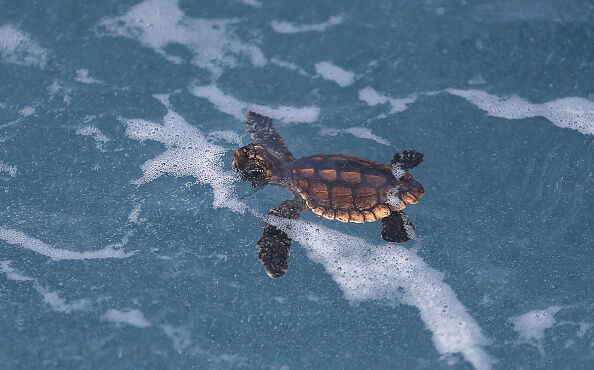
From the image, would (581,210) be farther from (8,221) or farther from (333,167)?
(8,221)

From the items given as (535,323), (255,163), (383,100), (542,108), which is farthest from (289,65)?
(535,323)

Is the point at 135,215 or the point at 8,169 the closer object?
the point at 135,215

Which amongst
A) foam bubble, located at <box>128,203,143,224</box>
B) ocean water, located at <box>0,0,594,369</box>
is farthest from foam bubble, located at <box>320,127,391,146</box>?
foam bubble, located at <box>128,203,143,224</box>

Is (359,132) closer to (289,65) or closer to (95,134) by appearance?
(289,65)

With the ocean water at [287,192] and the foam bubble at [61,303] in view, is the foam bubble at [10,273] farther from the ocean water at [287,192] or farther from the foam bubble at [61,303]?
the foam bubble at [61,303]

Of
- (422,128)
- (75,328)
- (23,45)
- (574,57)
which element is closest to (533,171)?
(422,128)

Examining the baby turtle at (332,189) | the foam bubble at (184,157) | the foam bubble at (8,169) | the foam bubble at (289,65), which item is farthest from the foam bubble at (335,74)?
the foam bubble at (8,169)
